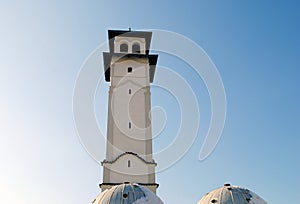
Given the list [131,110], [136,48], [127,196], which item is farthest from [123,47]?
[127,196]

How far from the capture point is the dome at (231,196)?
19625 mm

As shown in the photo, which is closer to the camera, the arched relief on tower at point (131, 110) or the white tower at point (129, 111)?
Answer: the white tower at point (129, 111)

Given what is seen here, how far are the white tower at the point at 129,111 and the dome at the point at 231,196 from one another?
32.1 ft

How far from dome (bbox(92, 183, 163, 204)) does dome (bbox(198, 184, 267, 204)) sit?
2.81m

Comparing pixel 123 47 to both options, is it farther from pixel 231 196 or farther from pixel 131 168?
pixel 231 196

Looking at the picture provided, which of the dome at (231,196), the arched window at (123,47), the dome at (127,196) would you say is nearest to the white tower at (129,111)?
the arched window at (123,47)

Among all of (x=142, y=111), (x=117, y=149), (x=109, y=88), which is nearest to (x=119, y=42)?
(x=109, y=88)

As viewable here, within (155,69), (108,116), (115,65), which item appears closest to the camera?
(108,116)

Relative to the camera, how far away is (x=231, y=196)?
19.8 m

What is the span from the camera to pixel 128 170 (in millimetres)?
30641

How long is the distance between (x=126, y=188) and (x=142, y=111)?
13.7 meters

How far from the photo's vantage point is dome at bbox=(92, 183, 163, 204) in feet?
63.6

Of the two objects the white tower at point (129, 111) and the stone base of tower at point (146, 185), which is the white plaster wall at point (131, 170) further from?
the stone base of tower at point (146, 185)

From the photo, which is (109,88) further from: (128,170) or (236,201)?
(236,201)
